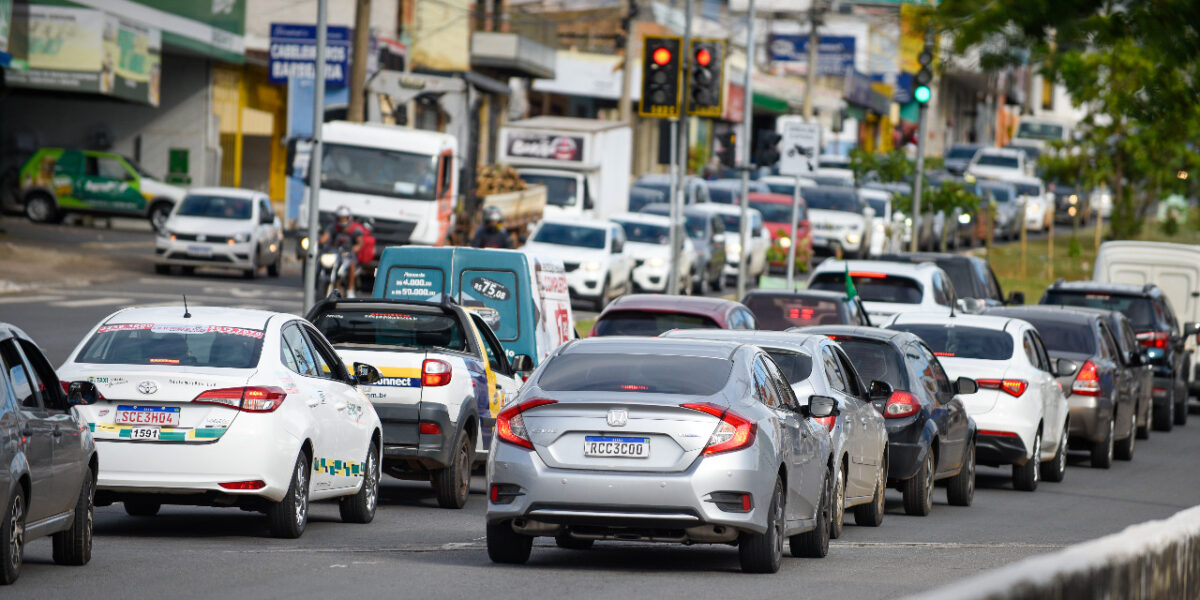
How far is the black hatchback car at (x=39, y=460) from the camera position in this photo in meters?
10.2

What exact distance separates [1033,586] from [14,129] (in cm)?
4829

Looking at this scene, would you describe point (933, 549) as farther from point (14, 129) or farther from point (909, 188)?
point (909, 188)

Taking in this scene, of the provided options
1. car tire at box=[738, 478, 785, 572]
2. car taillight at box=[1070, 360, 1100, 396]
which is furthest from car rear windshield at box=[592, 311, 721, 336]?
car tire at box=[738, 478, 785, 572]

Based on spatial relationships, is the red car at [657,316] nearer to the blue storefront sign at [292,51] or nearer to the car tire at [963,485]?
the car tire at [963,485]

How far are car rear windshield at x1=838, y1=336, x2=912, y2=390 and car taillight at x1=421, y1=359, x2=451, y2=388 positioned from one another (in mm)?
3291

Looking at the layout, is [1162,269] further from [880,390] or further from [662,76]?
[880,390]

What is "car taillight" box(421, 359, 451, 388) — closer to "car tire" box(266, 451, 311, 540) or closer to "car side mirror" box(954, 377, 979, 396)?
"car tire" box(266, 451, 311, 540)

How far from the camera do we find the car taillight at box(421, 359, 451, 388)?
15.6 m

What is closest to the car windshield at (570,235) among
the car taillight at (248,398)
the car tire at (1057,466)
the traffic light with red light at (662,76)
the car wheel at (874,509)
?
the traffic light with red light at (662,76)

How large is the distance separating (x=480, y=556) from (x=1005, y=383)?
7.95 meters

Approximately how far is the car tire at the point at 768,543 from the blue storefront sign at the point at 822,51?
274ft

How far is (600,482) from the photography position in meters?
11.3

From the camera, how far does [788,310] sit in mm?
23016

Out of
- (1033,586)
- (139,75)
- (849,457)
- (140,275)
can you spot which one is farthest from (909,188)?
(1033,586)
